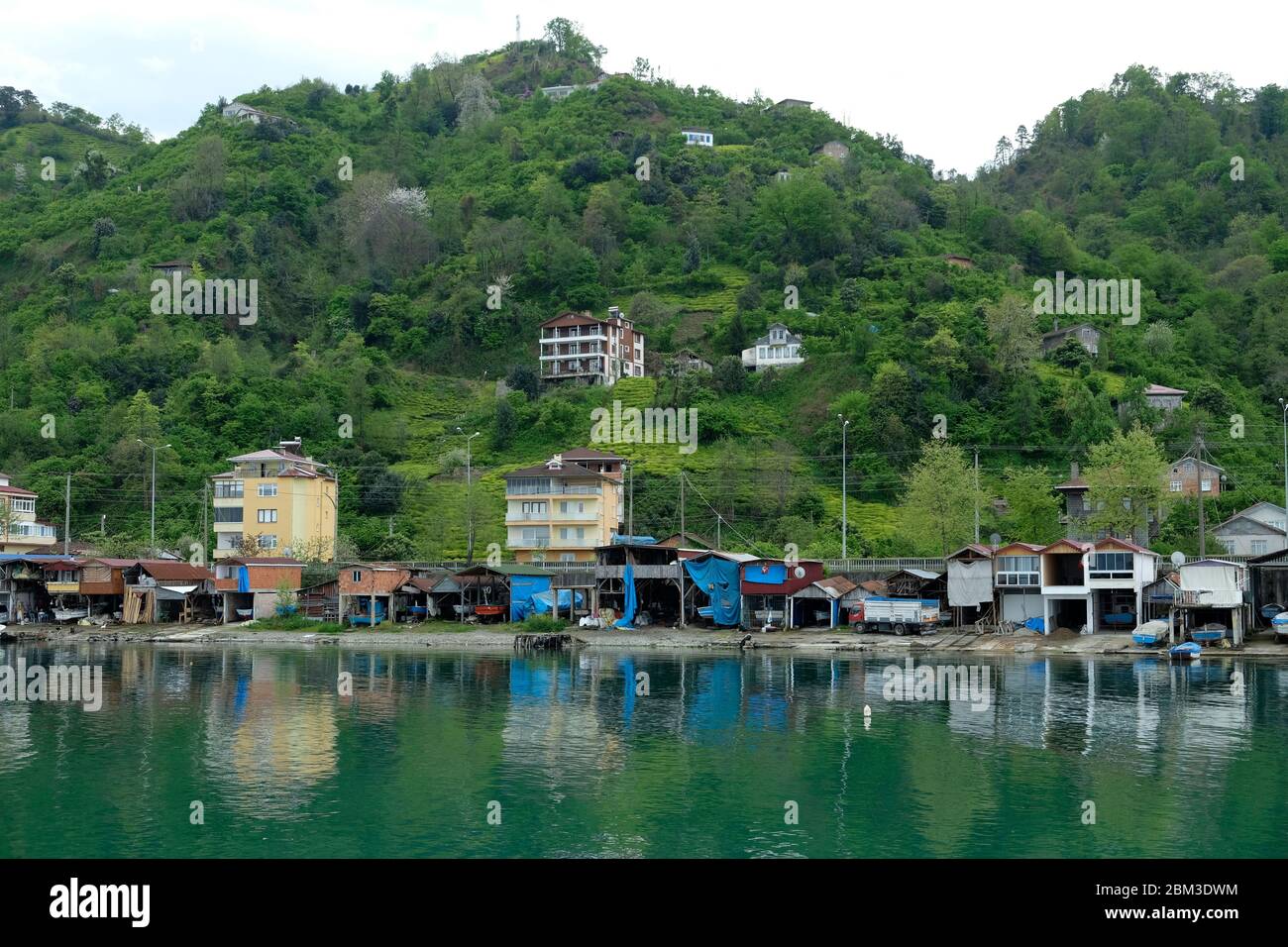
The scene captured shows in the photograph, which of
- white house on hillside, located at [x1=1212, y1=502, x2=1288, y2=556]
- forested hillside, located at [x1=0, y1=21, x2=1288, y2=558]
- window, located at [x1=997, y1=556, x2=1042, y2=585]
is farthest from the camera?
forested hillside, located at [x1=0, y1=21, x2=1288, y2=558]

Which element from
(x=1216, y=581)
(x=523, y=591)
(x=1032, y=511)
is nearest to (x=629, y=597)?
(x=523, y=591)

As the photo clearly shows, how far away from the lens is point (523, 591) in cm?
6694

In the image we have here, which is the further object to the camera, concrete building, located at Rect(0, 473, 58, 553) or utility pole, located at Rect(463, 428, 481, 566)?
concrete building, located at Rect(0, 473, 58, 553)

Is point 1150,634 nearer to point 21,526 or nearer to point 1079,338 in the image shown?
point 1079,338

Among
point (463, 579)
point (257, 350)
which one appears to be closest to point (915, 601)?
point (463, 579)

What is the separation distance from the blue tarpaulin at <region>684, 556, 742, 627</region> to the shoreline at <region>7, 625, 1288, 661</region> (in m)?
1.43

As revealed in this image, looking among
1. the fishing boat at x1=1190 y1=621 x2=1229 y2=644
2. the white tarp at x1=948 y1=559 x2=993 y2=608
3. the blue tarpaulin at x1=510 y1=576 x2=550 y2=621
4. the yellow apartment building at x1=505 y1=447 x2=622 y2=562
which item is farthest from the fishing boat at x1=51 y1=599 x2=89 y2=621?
the fishing boat at x1=1190 y1=621 x2=1229 y2=644

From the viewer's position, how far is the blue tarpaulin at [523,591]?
66750mm

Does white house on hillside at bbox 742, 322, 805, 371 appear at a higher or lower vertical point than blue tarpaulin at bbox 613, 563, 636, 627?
higher

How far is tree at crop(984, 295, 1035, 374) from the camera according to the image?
93.8 meters

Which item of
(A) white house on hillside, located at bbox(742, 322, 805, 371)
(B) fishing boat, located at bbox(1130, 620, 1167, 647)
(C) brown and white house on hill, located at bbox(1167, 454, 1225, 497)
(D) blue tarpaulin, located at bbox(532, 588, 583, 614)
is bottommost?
(B) fishing boat, located at bbox(1130, 620, 1167, 647)

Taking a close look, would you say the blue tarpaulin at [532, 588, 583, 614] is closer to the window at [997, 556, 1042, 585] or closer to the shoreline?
the shoreline

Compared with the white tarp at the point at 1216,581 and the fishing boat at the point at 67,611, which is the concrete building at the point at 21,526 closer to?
the fishing boat at the point at 67,611

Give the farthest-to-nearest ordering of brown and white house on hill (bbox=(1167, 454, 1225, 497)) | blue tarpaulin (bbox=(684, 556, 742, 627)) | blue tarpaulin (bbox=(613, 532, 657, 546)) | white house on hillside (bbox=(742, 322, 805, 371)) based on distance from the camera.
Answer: white house on hillside (bbox=(742, 322, 805, 371)), brown and white house on hill (bbox=(1167, 454, 1225, 497)), blue tarpaulin (bbox=(613, 532, 657, 546)), blue tarpaulin (bbox=(684, 556, 742, 627))
